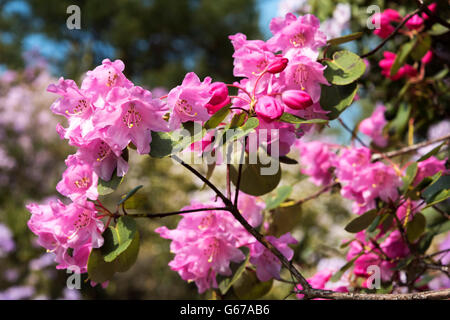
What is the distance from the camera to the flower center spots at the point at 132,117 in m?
0.48

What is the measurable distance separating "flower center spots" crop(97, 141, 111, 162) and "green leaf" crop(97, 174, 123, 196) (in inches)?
1.0

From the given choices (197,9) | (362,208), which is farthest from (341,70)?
(197,9)

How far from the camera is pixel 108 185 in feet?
1.64

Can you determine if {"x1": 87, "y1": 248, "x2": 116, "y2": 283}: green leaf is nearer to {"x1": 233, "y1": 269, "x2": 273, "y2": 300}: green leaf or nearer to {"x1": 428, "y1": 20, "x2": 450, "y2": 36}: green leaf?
{"x1": 233, "y1": 269, "x2": 273, "y2": 300}: green leaf

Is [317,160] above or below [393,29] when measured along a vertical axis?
below

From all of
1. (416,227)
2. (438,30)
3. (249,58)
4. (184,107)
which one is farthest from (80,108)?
(438,30)

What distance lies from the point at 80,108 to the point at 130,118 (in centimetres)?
7

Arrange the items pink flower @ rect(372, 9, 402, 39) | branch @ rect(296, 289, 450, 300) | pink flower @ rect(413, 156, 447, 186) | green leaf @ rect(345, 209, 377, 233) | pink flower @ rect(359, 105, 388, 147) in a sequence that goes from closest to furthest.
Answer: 1. branch @ rect(296, 289, 450, 300)
2. green leaf @ rect(345, 209, 377, 233)
3. pink flower @ rect(413, 156, 447, 186)
4. pink flower @ rect(372, 9, 402, 39)
5. pink flower @ rect(359, 105, 388, 147)

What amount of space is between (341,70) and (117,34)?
23.0ft

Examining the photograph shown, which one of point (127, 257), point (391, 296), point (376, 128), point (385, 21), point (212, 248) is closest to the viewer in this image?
point (391, 296)

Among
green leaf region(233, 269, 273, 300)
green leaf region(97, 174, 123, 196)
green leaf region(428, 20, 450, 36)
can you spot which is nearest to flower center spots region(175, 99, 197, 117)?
green leaf region(97, 174, 123, 196)

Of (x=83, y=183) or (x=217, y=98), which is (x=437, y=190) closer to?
(x=217, y=98)

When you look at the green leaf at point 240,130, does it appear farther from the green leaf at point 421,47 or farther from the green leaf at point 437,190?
the green leaf at point 421,47

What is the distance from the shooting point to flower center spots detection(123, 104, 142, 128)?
0.48 m
